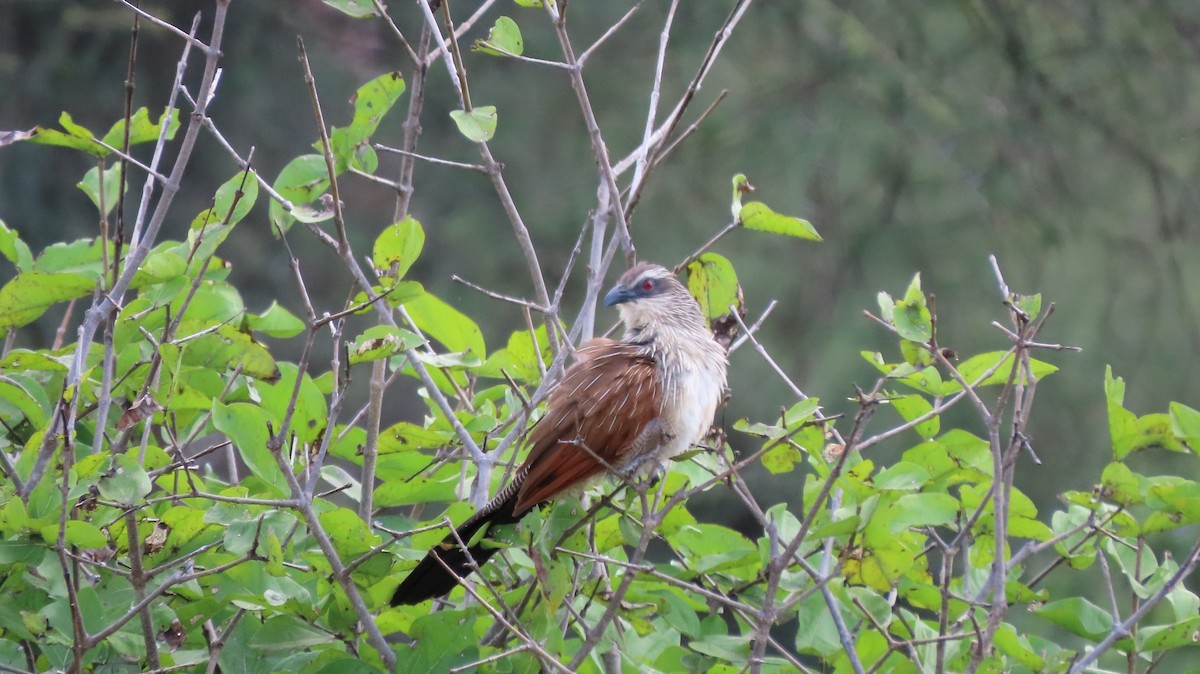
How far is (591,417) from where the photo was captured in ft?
7.55

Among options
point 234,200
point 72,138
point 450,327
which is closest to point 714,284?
point 450,327

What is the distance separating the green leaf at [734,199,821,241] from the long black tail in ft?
1.98

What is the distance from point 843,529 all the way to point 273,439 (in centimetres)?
74

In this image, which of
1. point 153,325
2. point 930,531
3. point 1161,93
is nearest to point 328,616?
point 153,325

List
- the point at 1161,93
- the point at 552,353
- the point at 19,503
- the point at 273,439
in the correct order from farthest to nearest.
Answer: the point at 1161,93, the point at 552,353, the point at 19,503, the point at 273,439

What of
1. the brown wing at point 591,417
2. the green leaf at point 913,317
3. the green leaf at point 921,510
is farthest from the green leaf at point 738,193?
the green leaf at point 921,510

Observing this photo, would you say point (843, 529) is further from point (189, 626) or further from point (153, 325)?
point (153, 325)

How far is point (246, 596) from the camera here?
1.63 metres

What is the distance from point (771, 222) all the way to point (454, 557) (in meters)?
0.75

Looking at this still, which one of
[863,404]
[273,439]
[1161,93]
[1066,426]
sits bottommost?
[1066,426]

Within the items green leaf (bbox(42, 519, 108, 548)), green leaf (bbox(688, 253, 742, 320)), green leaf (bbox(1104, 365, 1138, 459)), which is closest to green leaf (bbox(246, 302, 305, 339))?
green leaf (bbox(42, 519, 108, 548))

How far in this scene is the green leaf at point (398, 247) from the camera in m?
1.80

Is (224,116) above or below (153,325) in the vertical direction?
below

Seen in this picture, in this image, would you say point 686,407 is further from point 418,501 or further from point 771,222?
point 418,501
